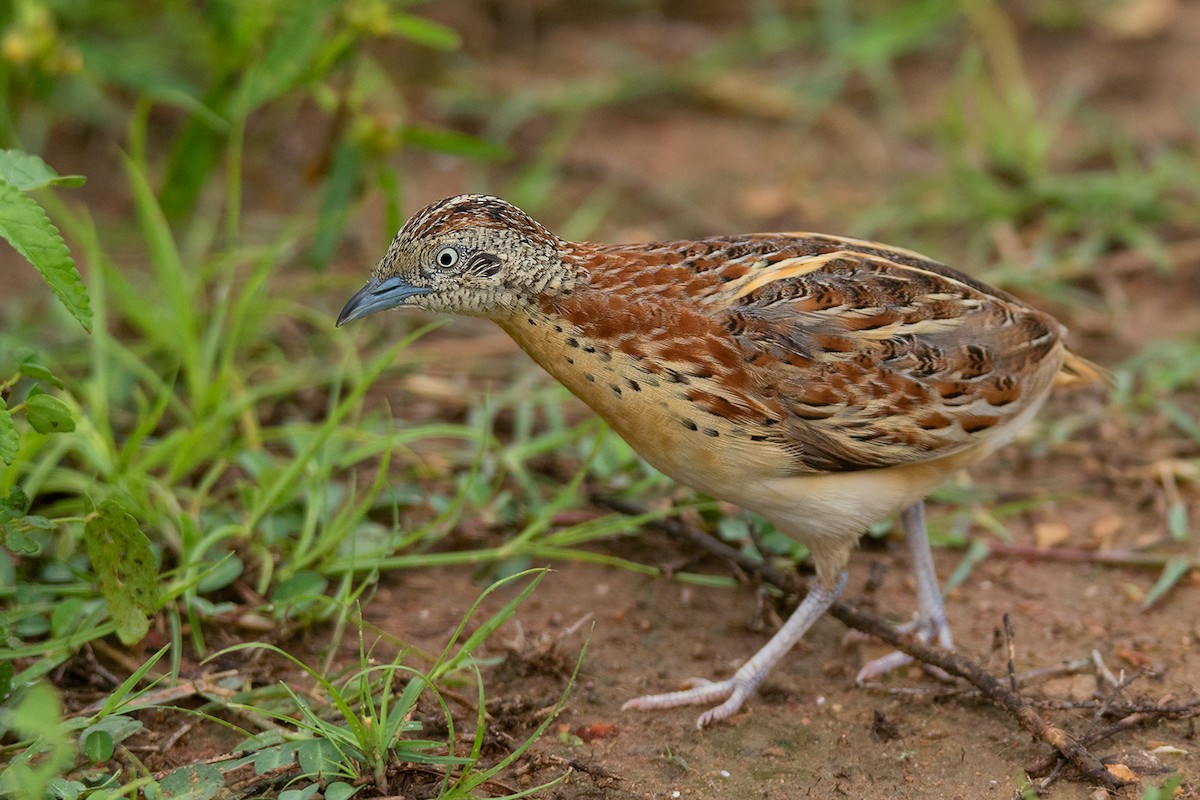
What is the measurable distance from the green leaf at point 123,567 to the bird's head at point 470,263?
0.89m

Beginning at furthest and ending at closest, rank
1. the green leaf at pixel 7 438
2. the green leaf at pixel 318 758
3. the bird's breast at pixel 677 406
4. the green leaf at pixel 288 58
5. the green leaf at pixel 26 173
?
the green leaf at pixel 288 58, the bird's breast at pixel 677 406, the green leaf at pixel 318 758, the green leaf at pixel 26 173, the green leaf at pixel 7 438

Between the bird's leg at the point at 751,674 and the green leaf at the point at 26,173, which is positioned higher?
the green leaf at the point at 26,173

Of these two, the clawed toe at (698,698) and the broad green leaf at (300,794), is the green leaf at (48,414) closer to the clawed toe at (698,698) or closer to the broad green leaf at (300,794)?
the broad green leaf at (300,794)

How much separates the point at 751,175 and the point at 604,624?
3.83m

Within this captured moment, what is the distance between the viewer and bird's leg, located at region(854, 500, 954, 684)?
14.4 ft

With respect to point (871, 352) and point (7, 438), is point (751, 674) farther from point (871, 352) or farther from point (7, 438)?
point (7, 438)

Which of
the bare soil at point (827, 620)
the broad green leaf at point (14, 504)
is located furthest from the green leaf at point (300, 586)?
the broad green leaf at point (14, 504)

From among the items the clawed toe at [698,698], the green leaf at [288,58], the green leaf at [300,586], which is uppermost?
the green leaf at [288,58]

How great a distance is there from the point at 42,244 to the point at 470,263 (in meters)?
1.18

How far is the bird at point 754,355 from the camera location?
3.90 m

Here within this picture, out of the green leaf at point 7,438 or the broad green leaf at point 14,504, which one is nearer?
the green leaf at point 7,438

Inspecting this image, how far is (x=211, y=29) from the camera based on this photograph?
19.5 ft

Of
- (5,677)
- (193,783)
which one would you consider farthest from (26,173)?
(193,783)

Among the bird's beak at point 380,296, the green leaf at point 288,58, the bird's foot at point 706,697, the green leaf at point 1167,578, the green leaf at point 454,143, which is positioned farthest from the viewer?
the green leaf at point 454,143
